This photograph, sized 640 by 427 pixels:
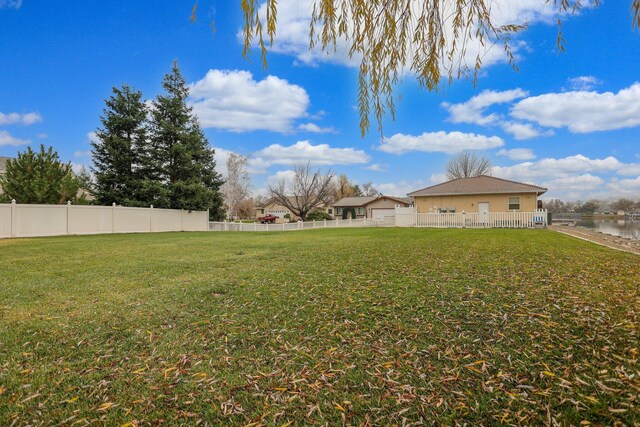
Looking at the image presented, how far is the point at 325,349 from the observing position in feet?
9.02

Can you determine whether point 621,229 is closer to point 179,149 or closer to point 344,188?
point 179,149

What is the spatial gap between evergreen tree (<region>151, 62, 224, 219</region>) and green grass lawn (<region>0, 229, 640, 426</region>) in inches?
709

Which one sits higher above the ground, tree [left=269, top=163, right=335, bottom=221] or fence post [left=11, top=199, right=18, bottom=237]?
tree [left=269, top=163, right=335, bottom=221]

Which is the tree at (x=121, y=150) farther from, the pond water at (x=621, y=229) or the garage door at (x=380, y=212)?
the garage door at (x=380, y=212)

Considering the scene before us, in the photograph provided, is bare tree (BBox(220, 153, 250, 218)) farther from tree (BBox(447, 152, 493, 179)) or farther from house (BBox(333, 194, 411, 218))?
tree (BBox(447, 152, 493, 179))

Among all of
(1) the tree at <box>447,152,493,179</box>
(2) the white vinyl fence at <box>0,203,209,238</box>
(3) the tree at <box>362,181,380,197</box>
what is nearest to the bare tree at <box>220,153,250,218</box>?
(2) the white vinyl fence at <box>0,203,209,238</box>

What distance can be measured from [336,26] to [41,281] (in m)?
5.62

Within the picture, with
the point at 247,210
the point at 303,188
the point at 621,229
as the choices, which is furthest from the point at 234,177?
the point at 621,229

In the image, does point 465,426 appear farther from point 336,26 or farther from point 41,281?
point 41,281

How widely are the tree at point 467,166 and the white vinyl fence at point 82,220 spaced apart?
3729cm

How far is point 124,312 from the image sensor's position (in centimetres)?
360

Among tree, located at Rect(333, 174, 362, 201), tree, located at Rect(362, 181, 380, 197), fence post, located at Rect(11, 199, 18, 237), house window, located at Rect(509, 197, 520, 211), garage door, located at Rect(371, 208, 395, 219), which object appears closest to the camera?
fence post, located at Rect(11, 199, 18, 237)

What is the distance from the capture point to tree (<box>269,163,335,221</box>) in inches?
1689

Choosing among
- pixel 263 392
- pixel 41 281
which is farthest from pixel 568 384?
pixel 41 281
